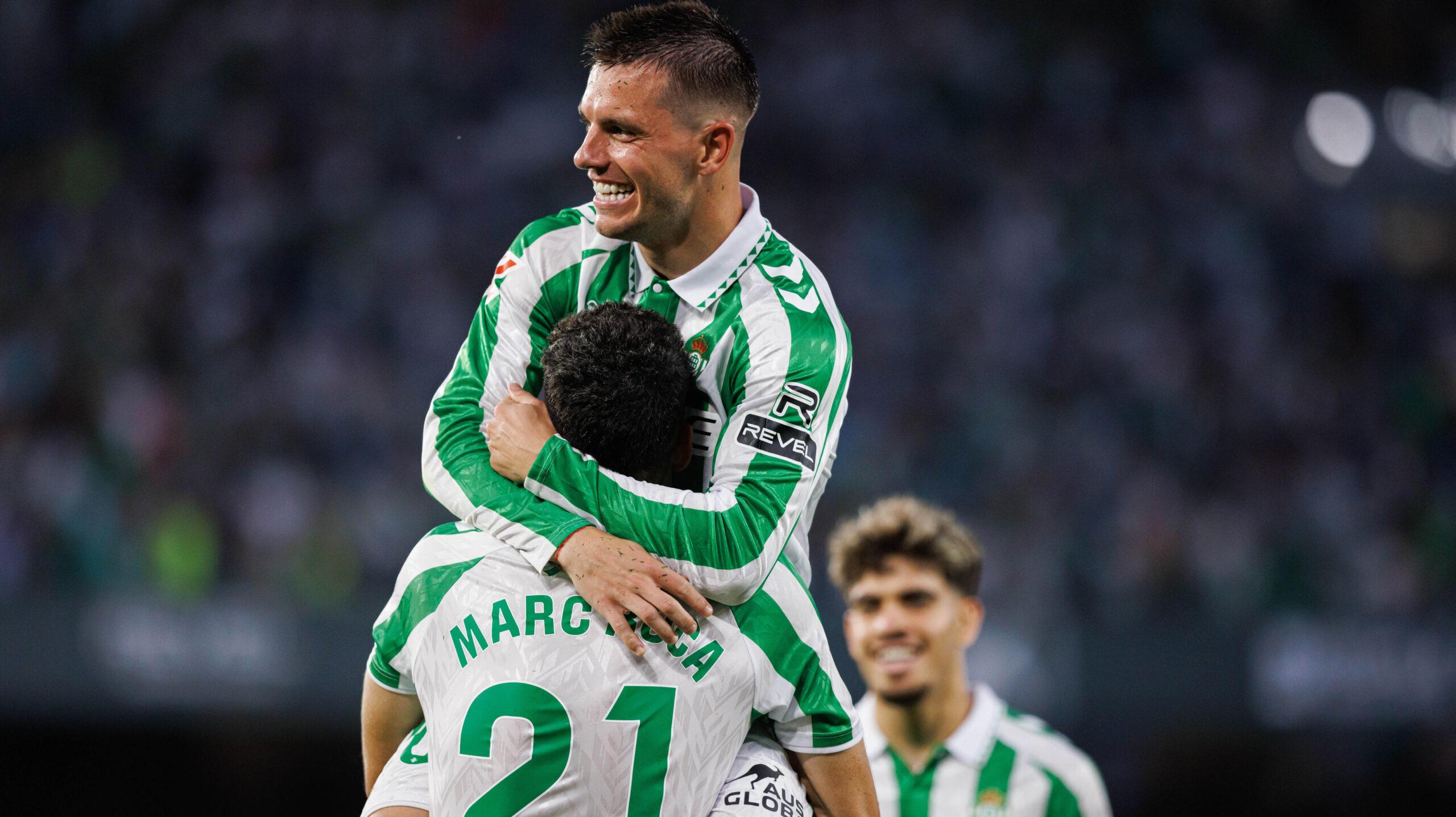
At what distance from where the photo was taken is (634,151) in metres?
2.70

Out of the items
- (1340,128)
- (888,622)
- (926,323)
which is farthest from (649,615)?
(1340,128)

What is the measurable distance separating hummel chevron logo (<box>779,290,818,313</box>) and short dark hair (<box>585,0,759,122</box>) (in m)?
0.43

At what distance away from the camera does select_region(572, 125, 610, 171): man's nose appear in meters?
2.70

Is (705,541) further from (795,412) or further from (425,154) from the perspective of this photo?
(425,154)

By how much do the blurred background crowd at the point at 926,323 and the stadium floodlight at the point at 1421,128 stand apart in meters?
0.04

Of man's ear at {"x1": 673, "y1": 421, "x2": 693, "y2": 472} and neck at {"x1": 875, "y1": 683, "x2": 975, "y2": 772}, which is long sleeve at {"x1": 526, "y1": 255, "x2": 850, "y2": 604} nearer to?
man's ear at {"x1": 673, "y1": 421, "x2": 693, "y2": 472}

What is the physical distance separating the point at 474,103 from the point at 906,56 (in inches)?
174

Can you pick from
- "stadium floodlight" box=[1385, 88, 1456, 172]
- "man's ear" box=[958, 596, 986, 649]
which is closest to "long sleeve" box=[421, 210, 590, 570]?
"man's ear" box=[958, 596, 986, 649]

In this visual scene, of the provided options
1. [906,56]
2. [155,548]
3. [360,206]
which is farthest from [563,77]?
[155,548]

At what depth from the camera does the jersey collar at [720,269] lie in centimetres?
282

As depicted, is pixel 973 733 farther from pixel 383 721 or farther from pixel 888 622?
pixel 383 721

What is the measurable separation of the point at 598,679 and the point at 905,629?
228 centimetres

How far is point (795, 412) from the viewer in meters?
2.60

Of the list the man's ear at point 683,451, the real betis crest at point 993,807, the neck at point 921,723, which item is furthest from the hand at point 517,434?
the real betis crest at point 993,807
